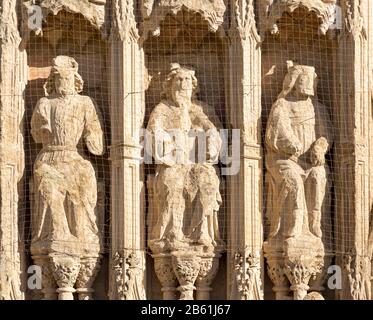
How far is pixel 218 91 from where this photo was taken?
36500 mm

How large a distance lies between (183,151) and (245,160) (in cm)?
55

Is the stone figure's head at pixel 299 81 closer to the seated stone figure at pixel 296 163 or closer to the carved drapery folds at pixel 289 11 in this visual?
the seated stone figure at pixel 296 163

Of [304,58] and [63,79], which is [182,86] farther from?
[304,58]

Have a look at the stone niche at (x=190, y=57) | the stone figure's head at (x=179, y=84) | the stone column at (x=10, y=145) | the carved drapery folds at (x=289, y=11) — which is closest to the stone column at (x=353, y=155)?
the carved drapery folds at (x=289, y=11)

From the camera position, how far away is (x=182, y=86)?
119ft

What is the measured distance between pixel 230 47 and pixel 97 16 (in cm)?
120

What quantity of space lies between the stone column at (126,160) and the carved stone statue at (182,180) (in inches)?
6.0

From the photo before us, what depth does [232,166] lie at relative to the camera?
3622cm

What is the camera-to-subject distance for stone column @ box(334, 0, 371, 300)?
36219mm

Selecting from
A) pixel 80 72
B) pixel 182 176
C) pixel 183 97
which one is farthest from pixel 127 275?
pixel 80 72

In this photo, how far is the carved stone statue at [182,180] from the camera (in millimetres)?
36000
